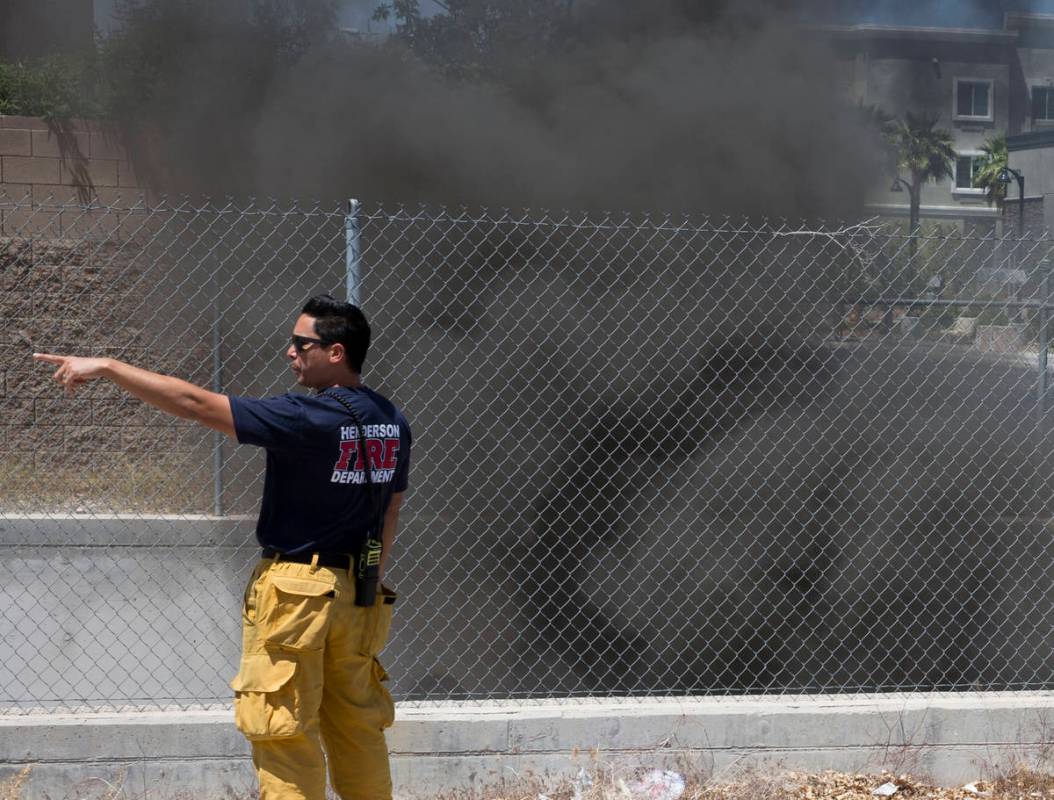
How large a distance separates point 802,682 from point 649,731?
2.20 metres

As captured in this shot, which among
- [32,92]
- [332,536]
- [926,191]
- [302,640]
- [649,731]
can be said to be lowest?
[926,191]

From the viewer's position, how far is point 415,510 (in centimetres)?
610

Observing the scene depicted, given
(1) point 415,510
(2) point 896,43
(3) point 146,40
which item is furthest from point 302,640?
(2) point 896,43

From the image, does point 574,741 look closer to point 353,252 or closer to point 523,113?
point 353,252

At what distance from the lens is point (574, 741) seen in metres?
3.67

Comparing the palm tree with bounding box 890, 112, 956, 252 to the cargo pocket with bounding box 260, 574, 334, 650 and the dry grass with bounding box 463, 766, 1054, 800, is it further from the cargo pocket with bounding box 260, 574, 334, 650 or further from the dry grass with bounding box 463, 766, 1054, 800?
the cargo pocket with bounding box 260, 574, 334, 650

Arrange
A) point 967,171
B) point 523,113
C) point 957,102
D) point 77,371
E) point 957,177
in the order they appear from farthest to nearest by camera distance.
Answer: point 957,177
point 967,171
point 957,102
point 523,113
point 77,371

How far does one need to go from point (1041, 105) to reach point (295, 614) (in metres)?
37.3

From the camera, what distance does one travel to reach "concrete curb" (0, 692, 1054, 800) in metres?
3.48

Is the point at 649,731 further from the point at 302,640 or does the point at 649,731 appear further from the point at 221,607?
the point at 221,607

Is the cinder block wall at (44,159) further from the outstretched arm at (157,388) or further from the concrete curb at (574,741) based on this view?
the outstretched arm at (157,388)

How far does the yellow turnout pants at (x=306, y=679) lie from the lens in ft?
8.65

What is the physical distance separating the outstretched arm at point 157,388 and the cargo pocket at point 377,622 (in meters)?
0.59

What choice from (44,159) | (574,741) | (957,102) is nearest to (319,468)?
(574,741)
